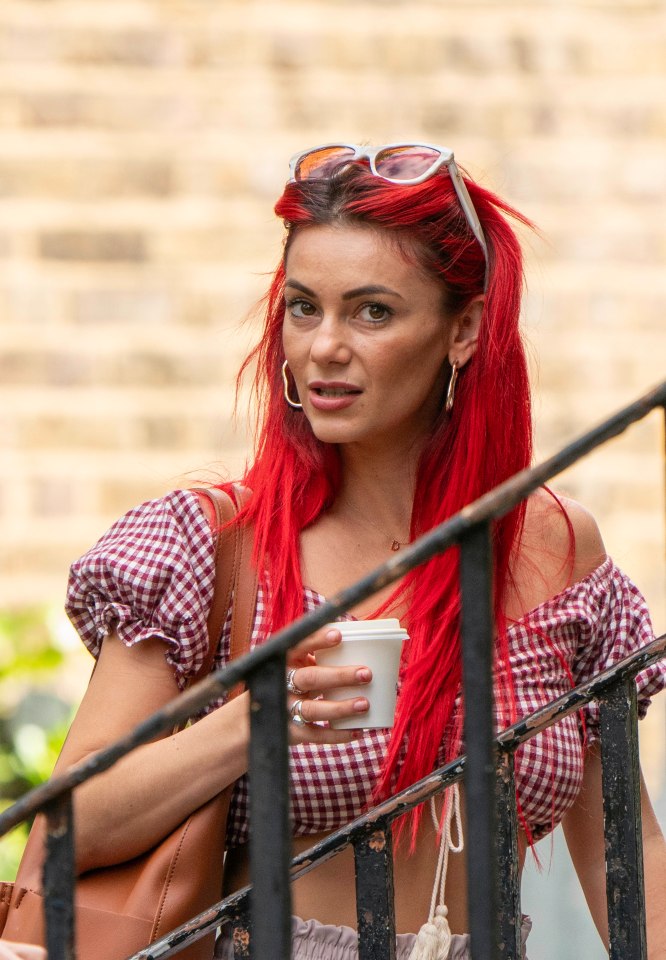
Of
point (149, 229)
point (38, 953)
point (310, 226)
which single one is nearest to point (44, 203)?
point (149, 229)

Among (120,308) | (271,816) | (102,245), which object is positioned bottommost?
(271,816)

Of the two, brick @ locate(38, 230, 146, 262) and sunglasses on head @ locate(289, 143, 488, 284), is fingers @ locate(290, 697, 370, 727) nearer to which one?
sunglasses on head @ locate(289, 143, 488, 284)

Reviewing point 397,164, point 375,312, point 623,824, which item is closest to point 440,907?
point 623,824

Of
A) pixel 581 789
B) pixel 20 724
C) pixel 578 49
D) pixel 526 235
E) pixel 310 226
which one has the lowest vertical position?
pixel 20 724

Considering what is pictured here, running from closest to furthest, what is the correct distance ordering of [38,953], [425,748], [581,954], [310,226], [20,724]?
[38,953] → [425,748] → [310,226] → [581,954] → [20,724]

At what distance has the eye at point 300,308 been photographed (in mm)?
2283

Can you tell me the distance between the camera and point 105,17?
186 inches

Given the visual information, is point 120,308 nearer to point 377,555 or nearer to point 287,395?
point 287,395

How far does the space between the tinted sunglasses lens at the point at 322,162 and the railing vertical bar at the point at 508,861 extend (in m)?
1.03

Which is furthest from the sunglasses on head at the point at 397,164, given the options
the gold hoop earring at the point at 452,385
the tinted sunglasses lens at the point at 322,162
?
the gold hoop earring at the point at 452,385

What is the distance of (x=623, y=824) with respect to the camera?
5.74 feet

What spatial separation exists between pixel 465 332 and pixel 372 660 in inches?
33.9

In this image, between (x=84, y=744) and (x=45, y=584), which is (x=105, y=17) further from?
(x=84, y=744)

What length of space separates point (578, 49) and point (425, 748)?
10.8ft
